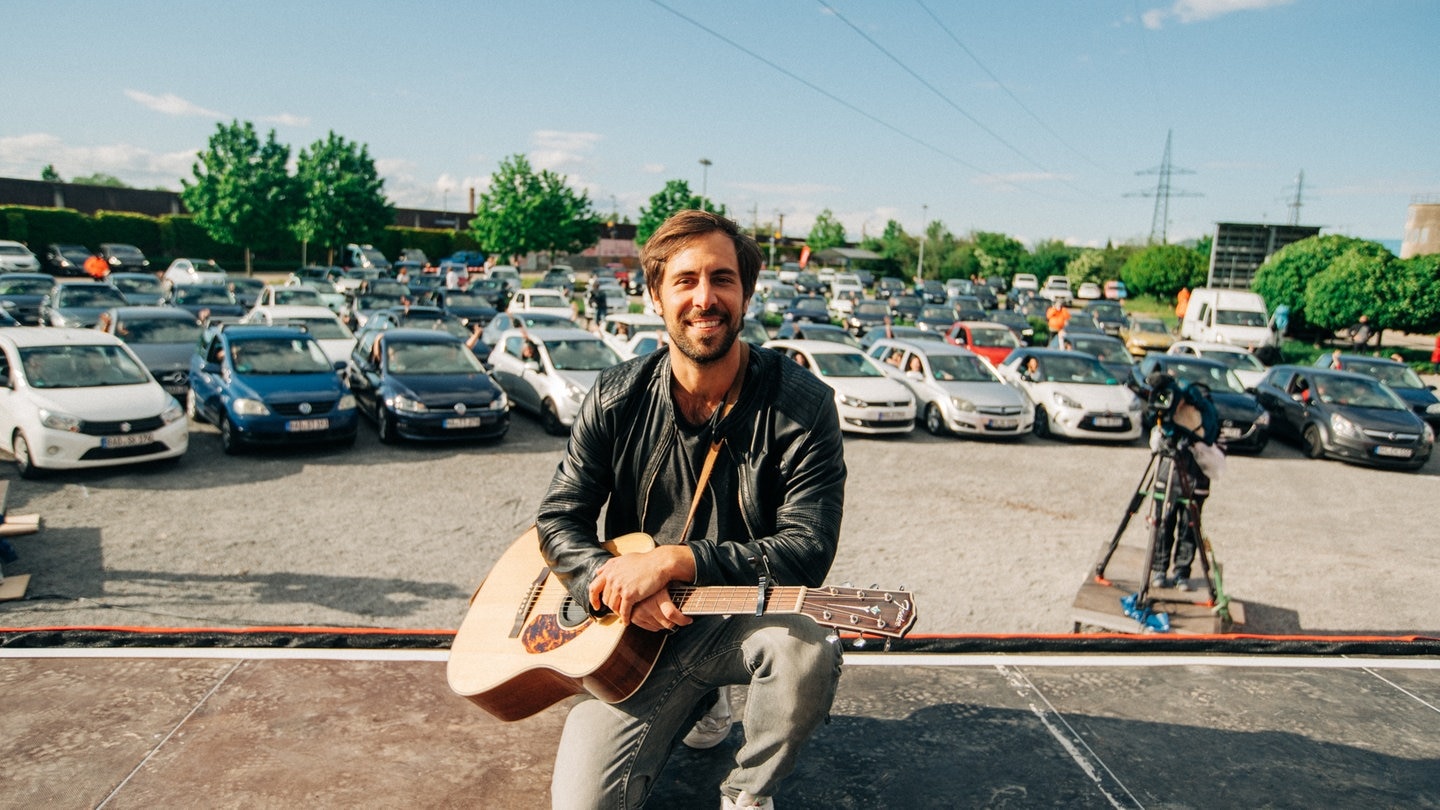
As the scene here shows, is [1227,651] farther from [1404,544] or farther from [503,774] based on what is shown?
[1404,544]

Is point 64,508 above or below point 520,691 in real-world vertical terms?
below

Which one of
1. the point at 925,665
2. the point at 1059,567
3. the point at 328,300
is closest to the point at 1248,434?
the point at 1059,567

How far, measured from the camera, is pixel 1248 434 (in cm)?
1452

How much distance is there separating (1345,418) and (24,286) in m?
31.8


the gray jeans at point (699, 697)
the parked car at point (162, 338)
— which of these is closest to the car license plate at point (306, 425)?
the parked car at point (162, 338)

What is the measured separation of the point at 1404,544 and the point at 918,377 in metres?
7.94

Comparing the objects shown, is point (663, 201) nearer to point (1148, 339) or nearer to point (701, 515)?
point (1148, 339)

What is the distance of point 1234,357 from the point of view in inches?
787

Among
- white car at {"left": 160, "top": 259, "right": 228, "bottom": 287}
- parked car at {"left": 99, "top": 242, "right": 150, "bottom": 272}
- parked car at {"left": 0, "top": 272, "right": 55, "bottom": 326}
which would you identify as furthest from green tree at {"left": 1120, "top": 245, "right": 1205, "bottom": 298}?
parked car at {"left": 99, "top": 242, "right": 150, "bottom": 272}

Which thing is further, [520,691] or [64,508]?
[64,508]

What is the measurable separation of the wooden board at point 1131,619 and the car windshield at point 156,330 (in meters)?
15.1

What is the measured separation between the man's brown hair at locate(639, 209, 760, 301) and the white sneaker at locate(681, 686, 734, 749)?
1608 mm

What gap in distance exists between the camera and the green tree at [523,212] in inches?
2297

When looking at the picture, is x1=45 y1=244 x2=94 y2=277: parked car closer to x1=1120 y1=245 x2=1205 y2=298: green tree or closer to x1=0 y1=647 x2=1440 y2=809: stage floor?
x1=0 y1=647 x2=1440 y2=809: stage floor
